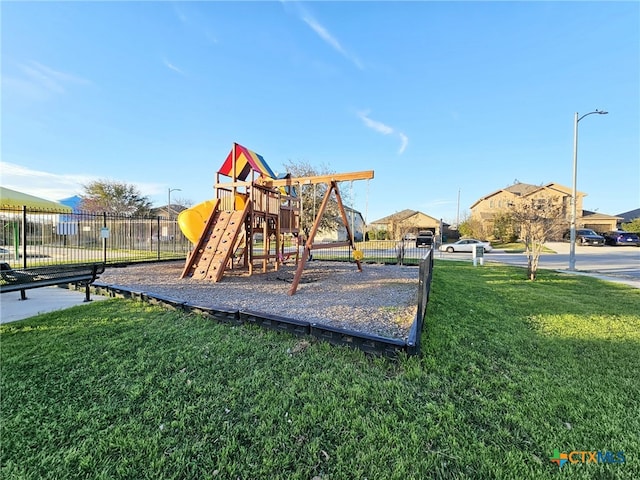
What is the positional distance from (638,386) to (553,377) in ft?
2.32

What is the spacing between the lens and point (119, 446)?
5.95ft

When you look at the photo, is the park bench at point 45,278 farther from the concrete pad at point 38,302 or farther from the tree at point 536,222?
the tree at point 536,222

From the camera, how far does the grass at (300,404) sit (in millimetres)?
→ 1693

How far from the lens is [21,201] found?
9.24 m

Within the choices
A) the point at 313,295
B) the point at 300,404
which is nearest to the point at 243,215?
the point at 313,295

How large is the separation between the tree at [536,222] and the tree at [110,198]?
3299 cm

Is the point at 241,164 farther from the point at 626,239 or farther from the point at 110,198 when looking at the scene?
the point at 626,239

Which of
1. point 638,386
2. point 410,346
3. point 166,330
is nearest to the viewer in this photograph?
point 638,386

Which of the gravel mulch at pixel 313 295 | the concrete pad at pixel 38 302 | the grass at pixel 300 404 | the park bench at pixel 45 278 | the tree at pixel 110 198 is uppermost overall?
the tree at pixel 110 198

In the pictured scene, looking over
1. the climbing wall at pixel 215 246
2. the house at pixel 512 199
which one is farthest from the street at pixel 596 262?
the house at pixel 512 199

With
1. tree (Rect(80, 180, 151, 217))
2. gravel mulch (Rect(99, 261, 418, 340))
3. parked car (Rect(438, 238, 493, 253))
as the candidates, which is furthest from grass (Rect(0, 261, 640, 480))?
tree (Rect(80, 180, 151, 217))

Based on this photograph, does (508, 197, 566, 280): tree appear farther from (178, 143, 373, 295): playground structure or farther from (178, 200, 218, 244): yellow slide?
(178, 200, 218, 244): yellow slide

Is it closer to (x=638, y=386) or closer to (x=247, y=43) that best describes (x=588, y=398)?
(x=638, y=386)

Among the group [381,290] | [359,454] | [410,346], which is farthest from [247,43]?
[359,454]
